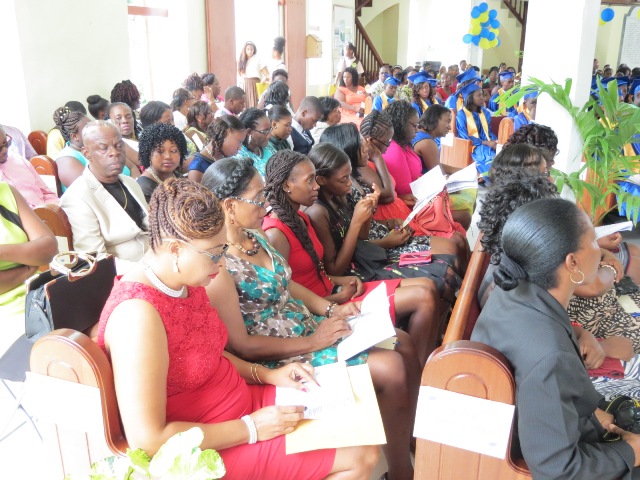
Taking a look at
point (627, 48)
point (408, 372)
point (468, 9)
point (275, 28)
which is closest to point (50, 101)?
point (408, 372)

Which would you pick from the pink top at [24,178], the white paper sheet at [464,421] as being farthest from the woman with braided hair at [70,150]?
the white paper sheet at [464,421]

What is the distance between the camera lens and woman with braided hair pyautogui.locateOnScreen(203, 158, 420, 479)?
1.88 metres

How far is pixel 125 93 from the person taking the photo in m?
5.48

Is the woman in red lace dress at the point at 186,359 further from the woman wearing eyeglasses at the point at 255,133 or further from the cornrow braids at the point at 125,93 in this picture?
the cornrow braids at the point at 125,93

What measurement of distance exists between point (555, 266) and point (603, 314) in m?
0.78

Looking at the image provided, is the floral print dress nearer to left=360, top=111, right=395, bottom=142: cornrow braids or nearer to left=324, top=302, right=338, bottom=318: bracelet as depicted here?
left=324, top=302, right=338, bottom=318: bracelet

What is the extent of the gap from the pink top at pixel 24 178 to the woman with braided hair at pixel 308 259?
5.29 feet

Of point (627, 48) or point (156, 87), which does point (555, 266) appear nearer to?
point (156, 87)

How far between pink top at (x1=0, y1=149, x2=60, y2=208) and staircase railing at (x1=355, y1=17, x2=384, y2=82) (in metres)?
10.6

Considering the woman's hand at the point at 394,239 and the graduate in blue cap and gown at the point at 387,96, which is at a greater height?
the graduate in blue cap and gown at the point at 387,96

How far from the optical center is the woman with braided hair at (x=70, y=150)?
141 inches

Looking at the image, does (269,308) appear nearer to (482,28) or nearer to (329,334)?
(329,334)

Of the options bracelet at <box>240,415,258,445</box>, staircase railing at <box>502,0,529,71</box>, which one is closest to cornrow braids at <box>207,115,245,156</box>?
bracelet at <box>240,415,258,445</box>

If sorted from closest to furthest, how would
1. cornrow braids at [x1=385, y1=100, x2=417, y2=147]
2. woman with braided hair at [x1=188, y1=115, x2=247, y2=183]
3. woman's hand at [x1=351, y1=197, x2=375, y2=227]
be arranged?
woman's hand at [x1=351, y1=197, x2=375, y2=227]
woman with braided hair at [x1=188, y1=115, x2=247, y2=183]
cornrow braids at [x1=385, y1=100, x2=417, y2=147]
